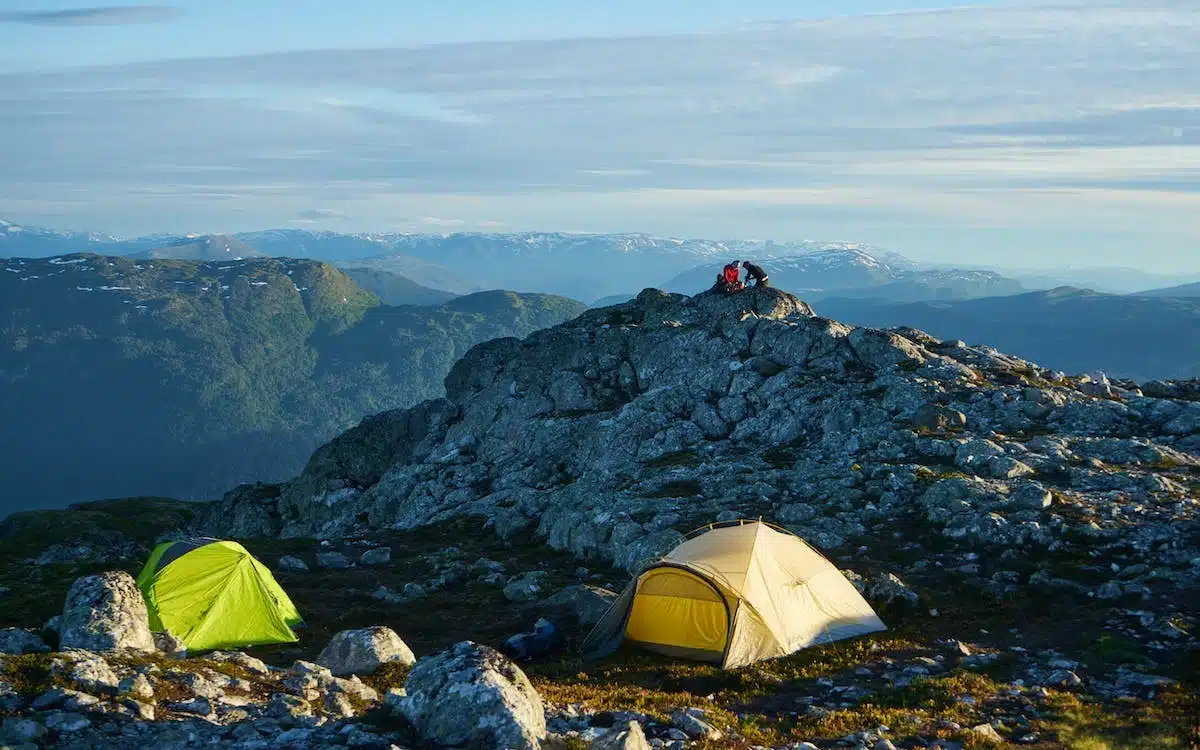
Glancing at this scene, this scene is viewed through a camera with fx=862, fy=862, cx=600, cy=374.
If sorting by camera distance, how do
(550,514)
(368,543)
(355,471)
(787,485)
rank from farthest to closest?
1. (355,471)
2. (368,543)
3. (550,514)
4. (787,485)

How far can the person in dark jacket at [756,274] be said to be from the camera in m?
68.7

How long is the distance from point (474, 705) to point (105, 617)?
45.0 feet

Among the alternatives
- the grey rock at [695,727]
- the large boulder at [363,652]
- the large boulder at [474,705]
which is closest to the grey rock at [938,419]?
the grey rock at [695,727]

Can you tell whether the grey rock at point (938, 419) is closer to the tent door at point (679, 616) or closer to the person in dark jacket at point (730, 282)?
the person in dark jacket at point (730, 282)

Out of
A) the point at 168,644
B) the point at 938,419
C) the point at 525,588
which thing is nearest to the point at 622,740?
the point at 168,644

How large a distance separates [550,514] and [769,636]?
24.2 metres

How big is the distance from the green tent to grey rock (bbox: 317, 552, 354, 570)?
14.3 m

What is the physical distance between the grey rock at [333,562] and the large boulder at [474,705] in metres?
33.7

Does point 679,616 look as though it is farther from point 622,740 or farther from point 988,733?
point 622,740

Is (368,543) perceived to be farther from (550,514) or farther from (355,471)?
(355,471)

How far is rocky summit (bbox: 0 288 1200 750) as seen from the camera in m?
17.0

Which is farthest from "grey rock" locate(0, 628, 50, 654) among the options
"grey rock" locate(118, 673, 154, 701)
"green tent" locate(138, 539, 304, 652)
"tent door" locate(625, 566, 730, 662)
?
"tent door" locate(625, 566, 730, 662)

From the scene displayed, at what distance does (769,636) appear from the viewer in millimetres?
25938

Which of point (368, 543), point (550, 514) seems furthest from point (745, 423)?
point (368, 543)
